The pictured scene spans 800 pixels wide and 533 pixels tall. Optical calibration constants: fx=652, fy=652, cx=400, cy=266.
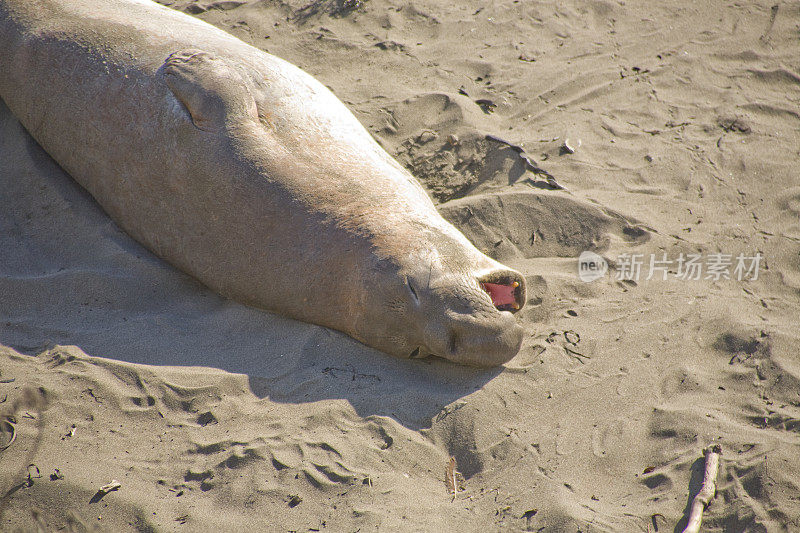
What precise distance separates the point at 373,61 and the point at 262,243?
8.56ft

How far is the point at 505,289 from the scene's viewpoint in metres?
3.28

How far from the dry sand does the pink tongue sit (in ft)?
0.76

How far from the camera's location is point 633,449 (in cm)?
280

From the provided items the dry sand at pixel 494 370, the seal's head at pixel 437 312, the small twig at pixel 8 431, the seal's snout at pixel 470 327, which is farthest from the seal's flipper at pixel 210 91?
the small twig at pixel 8 431

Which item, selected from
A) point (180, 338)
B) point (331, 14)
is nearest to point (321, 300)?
point (180, 338)

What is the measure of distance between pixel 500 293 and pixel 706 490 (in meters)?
1.25

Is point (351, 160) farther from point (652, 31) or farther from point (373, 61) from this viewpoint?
point (652, 31)

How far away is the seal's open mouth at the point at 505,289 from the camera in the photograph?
10.6 ft

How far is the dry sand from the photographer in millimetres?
2594

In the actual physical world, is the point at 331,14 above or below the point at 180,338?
above

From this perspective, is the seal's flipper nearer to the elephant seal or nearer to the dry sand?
the elephant seal

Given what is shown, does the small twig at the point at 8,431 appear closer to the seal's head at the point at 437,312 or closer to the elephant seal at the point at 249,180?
the elephant seal at the point at 249,180

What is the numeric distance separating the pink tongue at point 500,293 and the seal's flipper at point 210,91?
154cm

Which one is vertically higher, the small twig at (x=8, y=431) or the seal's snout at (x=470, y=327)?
the seal's snout at (x=470, y=327)
